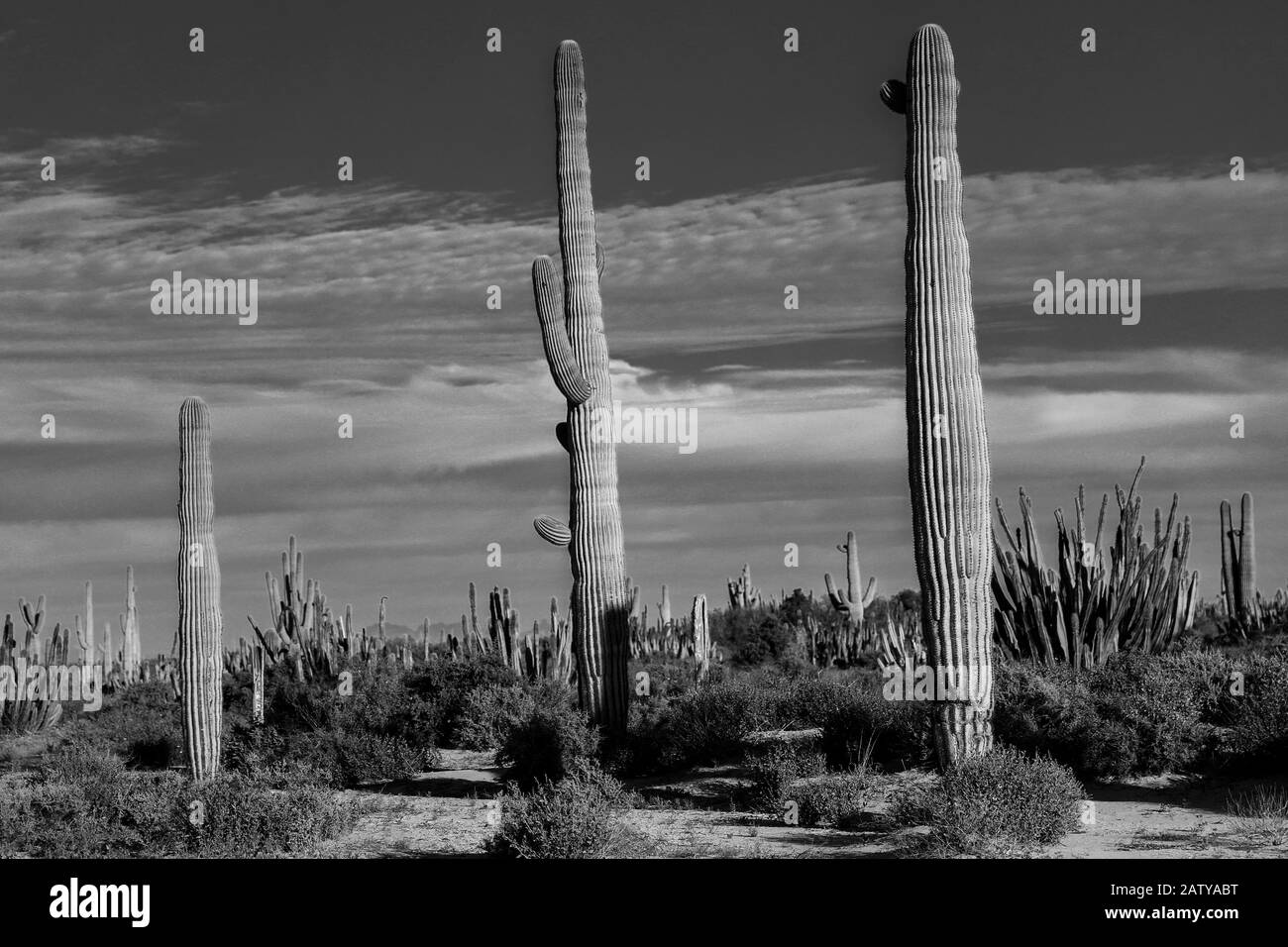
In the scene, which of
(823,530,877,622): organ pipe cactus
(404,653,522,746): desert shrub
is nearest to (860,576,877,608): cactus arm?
(823,530,877,622): organ pipe cactus

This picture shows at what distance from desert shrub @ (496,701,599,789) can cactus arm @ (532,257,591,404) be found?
392cm

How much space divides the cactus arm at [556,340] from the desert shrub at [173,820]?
5667 mm

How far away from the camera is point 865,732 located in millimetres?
15805

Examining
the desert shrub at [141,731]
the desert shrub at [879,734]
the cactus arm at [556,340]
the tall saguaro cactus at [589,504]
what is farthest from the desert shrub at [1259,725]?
the desert shrub at [141,731]

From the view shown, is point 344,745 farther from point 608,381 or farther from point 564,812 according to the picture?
point 564,812

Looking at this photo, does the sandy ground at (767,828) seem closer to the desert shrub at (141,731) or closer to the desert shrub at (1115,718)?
the desert shrub at (1115,718)

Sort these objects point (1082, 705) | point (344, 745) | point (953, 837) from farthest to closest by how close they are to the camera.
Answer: point (344, 745), point (1082, 705), point (953, 837)

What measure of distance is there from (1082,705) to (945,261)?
16.0 feet

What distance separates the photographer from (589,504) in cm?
1759

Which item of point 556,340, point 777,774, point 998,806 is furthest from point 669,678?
point 998,806

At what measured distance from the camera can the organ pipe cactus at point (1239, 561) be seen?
100 feet

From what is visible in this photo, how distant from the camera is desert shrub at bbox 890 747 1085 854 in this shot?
11.2 meters

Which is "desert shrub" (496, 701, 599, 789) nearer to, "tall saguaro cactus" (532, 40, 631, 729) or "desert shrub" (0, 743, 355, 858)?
"tall saguaro cactus" (532, 40, 631, 729)
